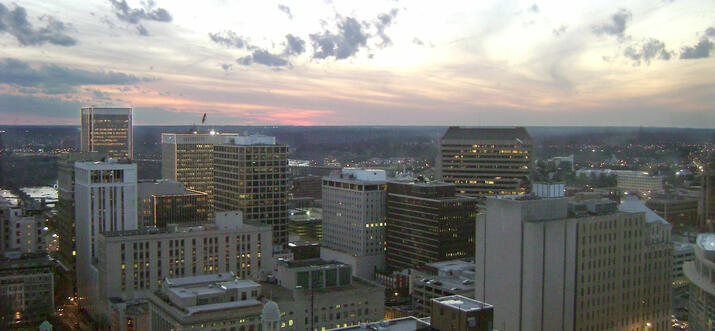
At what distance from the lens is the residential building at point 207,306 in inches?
1077

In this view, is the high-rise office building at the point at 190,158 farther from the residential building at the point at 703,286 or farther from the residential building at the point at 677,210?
the residential building at the point at 703,286

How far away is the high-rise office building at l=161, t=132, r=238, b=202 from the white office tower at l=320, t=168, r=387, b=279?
73.1ft

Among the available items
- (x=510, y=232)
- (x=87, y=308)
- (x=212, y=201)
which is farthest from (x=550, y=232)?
(x=212, y=201)

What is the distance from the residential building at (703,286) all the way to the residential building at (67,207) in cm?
4077

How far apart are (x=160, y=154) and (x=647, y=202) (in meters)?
56.5

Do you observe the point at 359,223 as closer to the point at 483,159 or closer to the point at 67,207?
the point at 483,159

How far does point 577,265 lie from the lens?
26781mm

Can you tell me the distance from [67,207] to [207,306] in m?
28.1

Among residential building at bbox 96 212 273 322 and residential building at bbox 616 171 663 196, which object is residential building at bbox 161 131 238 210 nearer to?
residential building at bbox 96 212 273 322

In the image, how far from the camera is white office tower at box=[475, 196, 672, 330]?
2591 cm

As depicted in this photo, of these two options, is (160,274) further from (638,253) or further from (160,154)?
(160,154)

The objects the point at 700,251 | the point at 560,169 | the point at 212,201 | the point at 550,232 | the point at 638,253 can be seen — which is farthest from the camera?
the point at 212,201

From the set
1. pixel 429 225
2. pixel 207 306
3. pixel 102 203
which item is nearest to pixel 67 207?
pixel 102 203

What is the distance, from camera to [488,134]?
5931 centimetres
